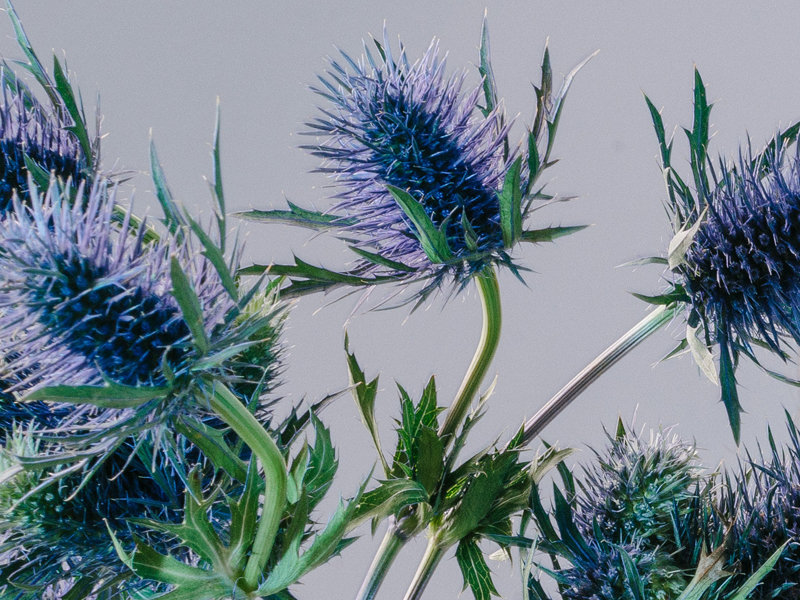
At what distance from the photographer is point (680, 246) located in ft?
2.15

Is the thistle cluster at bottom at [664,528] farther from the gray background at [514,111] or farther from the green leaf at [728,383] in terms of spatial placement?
the gray background at [514,111]

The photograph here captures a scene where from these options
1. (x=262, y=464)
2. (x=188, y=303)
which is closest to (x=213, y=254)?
(x=188, y=303)

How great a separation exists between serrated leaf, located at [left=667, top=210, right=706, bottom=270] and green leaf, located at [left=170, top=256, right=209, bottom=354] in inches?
16.5

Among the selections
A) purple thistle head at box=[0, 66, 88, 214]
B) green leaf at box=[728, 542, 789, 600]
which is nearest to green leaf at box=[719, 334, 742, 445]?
green leaf at box=[728, 542, 789, 600]

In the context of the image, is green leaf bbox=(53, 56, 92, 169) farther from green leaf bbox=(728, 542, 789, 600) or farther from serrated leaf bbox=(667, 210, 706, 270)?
green leaf bbox=(728, 542, 789, 600)

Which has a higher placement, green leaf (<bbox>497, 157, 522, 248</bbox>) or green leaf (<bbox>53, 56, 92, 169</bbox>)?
green leaf (<bbox>53, 56, 92, 169</bbox>)

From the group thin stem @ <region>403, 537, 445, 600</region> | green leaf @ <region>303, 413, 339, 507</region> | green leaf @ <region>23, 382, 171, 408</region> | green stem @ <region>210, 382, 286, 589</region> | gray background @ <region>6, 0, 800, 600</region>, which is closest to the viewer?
green leaf @ <region>23, 382, 171, 408</region>

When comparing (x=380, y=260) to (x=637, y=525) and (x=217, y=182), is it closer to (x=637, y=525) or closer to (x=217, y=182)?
(x=217, y=182)

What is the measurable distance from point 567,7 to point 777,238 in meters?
1.05

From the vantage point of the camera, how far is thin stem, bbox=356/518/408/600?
27.7 inches

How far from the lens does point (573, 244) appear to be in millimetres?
1456

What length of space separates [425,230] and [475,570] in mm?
337

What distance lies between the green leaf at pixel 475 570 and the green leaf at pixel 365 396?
10 centimetres

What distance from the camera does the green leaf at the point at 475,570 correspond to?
0.70m
